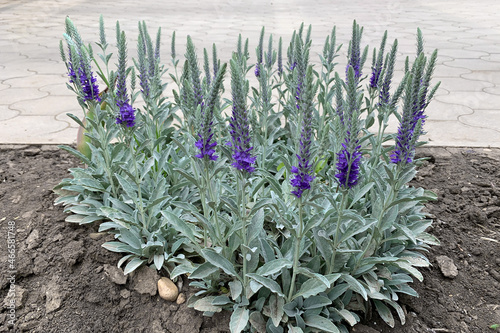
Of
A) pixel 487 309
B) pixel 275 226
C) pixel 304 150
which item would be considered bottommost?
pixel 487 309

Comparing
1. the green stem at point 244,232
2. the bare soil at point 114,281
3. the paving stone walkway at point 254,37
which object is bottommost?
the bare soil at point 114,281

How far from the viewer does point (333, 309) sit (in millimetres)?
1948

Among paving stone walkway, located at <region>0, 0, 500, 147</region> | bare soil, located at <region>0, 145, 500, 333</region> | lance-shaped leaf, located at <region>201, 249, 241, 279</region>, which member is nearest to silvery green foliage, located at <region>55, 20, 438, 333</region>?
lance-shaped leaf, located at <region>201, 249, 241, 279</region>

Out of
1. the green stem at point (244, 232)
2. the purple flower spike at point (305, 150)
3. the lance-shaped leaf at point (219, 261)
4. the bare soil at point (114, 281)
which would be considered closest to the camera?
the purple flower spike at point (305, 150)

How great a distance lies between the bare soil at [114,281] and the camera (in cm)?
204

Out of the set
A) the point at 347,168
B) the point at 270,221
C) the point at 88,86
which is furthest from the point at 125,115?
the point at 347,168

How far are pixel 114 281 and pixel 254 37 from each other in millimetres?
6684

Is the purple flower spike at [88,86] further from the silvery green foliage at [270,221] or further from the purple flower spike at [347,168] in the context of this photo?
the purple flower spike at [347,168]

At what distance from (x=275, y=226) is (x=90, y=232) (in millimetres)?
1048

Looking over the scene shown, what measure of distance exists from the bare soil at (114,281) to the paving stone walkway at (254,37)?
1031 mm

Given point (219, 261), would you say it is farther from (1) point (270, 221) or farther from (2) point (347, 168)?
(2) point (347, 168)

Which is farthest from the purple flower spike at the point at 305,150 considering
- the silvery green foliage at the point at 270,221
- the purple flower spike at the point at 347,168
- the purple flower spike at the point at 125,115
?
the purple flower spike at the point at 125,115

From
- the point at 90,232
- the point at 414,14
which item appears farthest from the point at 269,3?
the point at 90,232

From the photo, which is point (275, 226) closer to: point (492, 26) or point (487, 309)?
point (487, 309)
